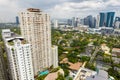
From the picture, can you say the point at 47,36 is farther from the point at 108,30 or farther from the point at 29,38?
the point at 108,30

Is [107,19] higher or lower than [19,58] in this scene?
higher

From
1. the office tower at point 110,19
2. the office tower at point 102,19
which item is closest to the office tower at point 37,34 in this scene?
the office tower at point 110,19

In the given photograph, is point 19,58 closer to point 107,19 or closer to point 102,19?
point 107,19

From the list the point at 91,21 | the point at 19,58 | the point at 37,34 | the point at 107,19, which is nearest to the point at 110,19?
the point at 107,19

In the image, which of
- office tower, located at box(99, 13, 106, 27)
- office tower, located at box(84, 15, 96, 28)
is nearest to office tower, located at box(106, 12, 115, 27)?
office tower, located at box(99, 13, 106, 27)

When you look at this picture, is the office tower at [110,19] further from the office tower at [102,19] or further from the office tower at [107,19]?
the office tower at [102,19]

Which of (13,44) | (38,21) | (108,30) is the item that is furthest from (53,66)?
(108,30)
